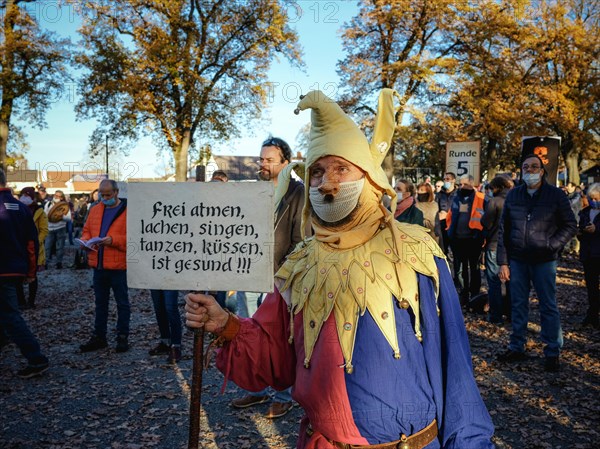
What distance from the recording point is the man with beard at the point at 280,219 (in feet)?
13.3

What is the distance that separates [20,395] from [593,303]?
24.4 feet

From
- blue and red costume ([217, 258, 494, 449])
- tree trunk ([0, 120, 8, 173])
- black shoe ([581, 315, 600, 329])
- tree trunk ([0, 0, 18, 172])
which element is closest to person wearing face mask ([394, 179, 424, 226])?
black shoe ([581, 315, 600, 329])

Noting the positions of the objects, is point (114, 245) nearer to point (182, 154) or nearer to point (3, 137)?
point (182, 154)

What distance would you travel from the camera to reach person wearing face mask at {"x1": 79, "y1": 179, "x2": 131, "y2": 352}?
241 inches

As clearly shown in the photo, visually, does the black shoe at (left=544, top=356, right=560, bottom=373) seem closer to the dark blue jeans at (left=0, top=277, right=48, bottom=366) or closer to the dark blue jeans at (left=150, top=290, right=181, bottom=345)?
the dark blue jeans at (left=150, top=290, right=181, bottom=345)

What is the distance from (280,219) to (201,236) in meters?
2.05

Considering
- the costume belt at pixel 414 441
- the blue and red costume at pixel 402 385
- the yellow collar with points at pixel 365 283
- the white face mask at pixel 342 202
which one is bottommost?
the costume belt at pixel 414 441

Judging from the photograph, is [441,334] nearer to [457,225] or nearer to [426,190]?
[457,225]

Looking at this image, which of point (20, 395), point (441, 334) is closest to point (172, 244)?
point (441, 334)

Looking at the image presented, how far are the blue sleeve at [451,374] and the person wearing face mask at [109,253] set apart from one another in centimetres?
501

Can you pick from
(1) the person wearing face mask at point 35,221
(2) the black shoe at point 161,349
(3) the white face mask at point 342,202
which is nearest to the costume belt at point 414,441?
(3) the white face mask at point 342,202

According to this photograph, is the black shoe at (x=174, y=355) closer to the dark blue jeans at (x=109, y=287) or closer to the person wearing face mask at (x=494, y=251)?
the dark blue jeans at (x=109, y=287)

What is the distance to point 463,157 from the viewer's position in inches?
437

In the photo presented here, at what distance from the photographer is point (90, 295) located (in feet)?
34.1
